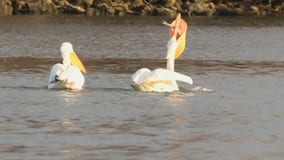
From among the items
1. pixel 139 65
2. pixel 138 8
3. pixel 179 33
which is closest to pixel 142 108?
pixel 179 33

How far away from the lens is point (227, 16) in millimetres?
63750

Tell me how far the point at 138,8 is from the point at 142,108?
4674 centimetres

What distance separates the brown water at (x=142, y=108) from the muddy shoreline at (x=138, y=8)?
83.7 feet

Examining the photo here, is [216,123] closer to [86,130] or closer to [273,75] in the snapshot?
[86,130]

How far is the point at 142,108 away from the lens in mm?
18906

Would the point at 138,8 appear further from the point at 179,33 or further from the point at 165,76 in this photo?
the point at 165,76

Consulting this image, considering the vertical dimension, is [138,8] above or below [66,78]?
below

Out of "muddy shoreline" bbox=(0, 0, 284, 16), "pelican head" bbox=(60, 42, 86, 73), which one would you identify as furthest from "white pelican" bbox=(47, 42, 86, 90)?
"muddy shoreline" bbox=(0, 0, 284, 16)

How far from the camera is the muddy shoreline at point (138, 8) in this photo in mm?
63938

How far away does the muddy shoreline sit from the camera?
210 feet

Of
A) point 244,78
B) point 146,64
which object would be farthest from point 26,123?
point 146,64

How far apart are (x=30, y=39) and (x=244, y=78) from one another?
743 inches

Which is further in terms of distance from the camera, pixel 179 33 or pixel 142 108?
pixel 179 33

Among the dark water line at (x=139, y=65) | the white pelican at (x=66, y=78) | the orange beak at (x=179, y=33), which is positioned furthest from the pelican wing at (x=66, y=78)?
the dark water line at (x=139, y=65)
